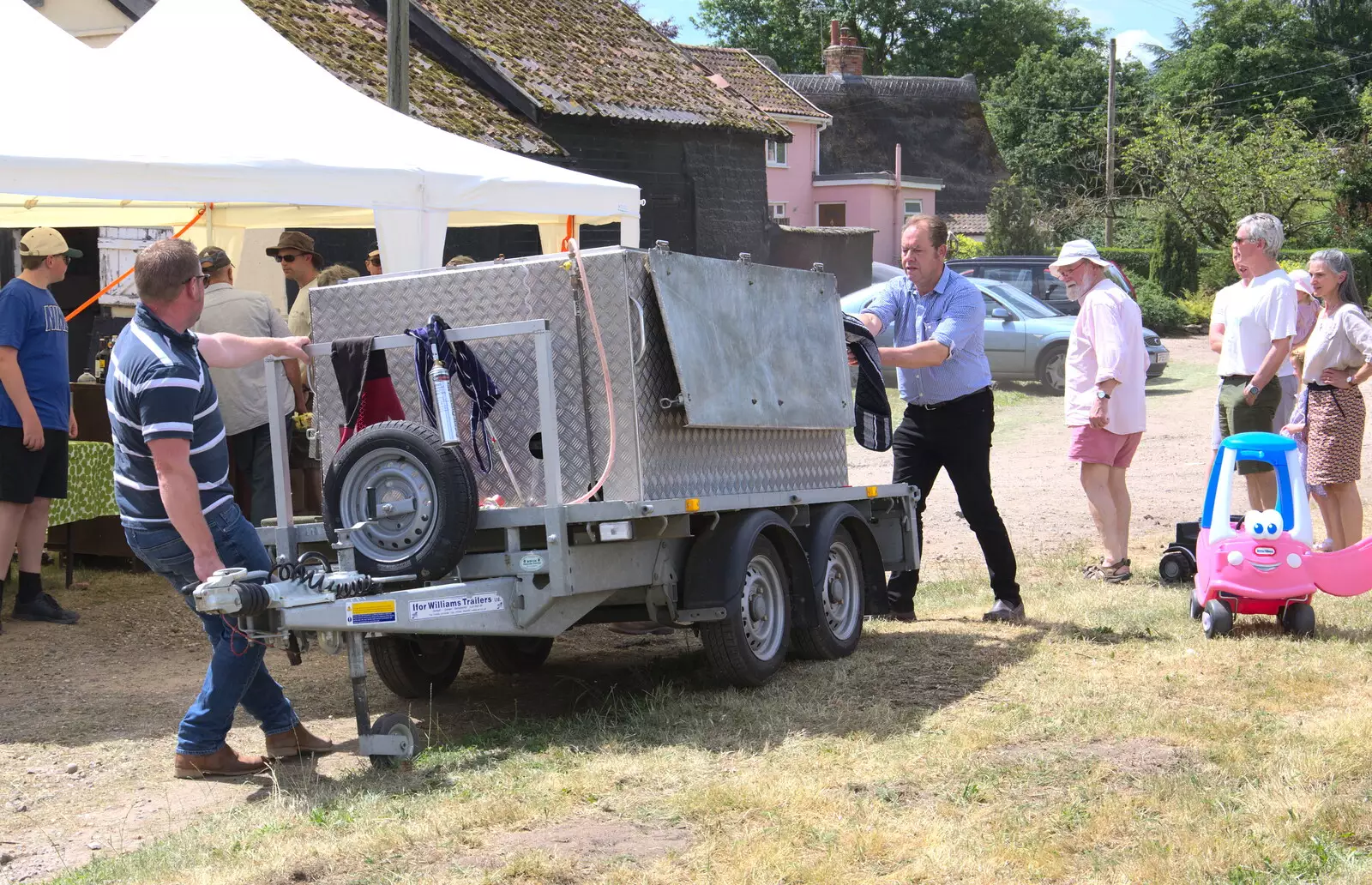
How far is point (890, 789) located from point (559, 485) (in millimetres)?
1544

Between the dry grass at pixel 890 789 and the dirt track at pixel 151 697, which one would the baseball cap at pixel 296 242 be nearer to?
the dirt track at pixel 151 697

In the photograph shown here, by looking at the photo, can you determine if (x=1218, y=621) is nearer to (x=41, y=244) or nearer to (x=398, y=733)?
(x=398, y=733)

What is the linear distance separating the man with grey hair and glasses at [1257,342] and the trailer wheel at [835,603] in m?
2.72

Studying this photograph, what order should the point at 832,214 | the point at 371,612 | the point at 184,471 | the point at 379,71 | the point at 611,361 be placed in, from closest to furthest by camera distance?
1. the point at 184,471
2. the point at 371,612
3. the point at 611,361
4. the point at 379,71
5. the point at 832,214

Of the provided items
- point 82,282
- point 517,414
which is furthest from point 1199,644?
point 82,282

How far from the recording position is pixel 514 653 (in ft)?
22.5

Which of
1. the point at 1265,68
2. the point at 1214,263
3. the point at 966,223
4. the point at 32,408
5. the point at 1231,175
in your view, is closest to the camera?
the point at 32,408

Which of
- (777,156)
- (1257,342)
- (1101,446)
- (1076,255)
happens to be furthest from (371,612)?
→ (777,156)

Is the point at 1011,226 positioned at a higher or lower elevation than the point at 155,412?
higher

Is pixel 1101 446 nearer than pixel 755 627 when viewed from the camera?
No

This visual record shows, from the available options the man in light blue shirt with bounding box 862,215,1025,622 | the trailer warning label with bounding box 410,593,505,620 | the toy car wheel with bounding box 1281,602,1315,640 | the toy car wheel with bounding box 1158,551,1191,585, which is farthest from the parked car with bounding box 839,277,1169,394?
the trailer warning label with bounding box 410,593,505,620

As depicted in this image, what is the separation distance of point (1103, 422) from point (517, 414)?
4.01 meters

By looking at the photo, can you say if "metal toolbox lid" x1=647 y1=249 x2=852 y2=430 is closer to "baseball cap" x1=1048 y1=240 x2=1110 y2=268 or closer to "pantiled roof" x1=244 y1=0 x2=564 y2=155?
"baseball cap" x1=1048 y1=240 x2=1110 y2=268

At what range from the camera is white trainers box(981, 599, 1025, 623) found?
7656 mm
